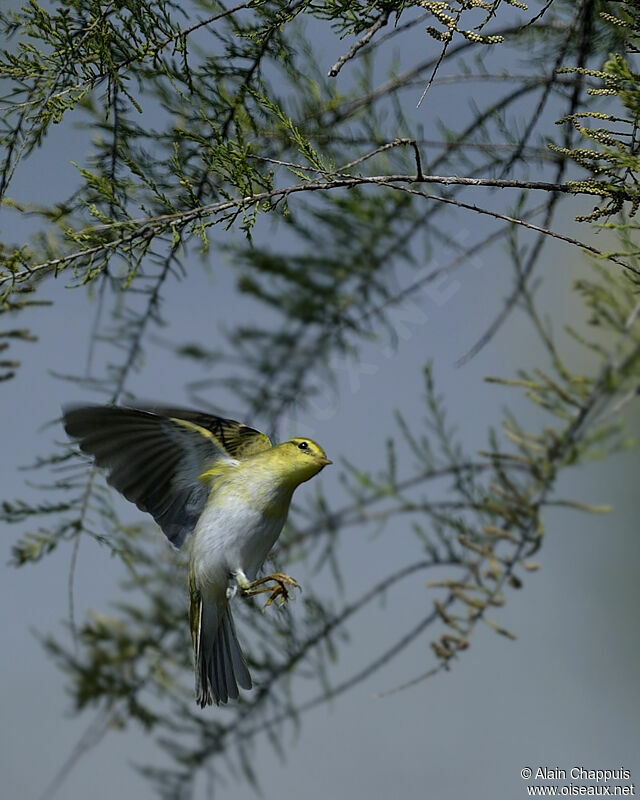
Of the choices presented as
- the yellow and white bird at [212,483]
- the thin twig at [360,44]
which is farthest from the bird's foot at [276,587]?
the thin twig at [360,44]

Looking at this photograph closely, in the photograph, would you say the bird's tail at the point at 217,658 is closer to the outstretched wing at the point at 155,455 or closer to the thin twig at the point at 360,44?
the outstretched wing at the point at 155,455

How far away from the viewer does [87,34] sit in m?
0.43

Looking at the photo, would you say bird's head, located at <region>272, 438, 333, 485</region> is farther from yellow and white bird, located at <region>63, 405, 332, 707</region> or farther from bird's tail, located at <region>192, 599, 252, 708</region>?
bird's tail, located at <region>192, 599, 252, 708</region>

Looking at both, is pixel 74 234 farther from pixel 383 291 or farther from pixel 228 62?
pixel 383 291

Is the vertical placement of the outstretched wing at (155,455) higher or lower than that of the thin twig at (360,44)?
lower

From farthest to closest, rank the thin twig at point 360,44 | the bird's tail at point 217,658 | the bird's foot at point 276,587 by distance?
1. the bird's tail at point 217,658
2. the bird's foot at point 276,587
3. the thin twig at point 360,44

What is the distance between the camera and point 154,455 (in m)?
0.48

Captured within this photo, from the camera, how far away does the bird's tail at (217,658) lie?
21.5 inches

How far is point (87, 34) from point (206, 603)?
0.98ft

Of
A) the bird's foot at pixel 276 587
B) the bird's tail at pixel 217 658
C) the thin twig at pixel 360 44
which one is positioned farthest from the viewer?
the bird's tail at pixel 217 658

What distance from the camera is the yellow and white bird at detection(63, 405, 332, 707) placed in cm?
47

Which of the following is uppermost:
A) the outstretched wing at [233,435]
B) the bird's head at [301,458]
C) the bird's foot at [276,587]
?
the outstretched wing at [233,435]

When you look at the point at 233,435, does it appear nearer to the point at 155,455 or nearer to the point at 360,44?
the point at 155,455

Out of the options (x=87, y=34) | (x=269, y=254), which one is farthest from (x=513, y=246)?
(x=87, y=34)
